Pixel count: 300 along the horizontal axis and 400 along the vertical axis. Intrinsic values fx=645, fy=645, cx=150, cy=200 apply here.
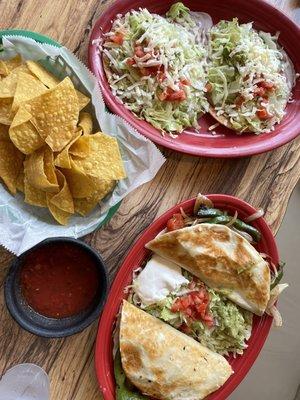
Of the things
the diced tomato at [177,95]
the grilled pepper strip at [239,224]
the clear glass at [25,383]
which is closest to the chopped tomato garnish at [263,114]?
the diced tomato at [177,95]

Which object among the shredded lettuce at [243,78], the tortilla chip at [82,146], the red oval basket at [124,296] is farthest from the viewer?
the shredded lettuce at [243,78]

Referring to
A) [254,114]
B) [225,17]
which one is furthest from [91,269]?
[225,17]

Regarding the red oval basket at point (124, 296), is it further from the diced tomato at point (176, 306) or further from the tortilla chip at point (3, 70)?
the tortilla chip at point (3, 70)

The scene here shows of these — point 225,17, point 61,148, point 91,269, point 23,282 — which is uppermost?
point 225,17

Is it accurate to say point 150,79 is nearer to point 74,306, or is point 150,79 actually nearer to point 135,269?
point 135,269

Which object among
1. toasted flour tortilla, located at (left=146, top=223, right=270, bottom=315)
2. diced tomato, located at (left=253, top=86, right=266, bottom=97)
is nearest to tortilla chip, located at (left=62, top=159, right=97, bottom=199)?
toasted flour tortilla, located at (left=146, top=223, right=270, bottom=315)

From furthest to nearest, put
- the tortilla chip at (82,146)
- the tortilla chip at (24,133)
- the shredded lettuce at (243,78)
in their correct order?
the shredded lettuce at (243,78) < the tortilla chip at (82,146) < the tortilla chip at (24,133)

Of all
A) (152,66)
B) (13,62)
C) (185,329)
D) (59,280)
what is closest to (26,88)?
(13,62)
